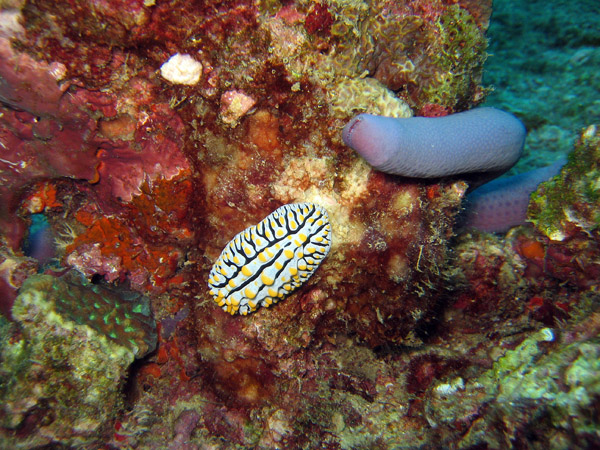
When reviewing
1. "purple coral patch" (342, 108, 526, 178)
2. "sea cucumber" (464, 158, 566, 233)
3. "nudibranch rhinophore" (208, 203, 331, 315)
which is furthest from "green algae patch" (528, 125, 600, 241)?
"nudibranch rhinophore" (208, 203, 331, 315)

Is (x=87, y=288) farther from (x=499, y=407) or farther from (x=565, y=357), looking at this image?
(x=565, y=357)

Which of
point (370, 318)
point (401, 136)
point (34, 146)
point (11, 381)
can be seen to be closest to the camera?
point (401, 136)

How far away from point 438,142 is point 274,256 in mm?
2005

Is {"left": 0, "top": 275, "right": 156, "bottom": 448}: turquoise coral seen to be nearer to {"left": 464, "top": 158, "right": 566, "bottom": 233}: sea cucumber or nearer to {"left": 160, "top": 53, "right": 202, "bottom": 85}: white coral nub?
{"left": 160, "top": 53, "right": 202, "bottom": 85}: white coral nub

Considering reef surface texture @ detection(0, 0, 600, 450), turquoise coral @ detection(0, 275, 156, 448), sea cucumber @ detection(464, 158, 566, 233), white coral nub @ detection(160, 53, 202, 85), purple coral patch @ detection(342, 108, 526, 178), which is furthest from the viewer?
sea cucumber @ detection(464, 158, 566, 233)

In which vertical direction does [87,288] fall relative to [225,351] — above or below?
above

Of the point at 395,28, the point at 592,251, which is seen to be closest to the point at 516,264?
the point at 592,251

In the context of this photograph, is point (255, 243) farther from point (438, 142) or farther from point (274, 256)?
point (438, 142)

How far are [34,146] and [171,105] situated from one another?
1.68 metres

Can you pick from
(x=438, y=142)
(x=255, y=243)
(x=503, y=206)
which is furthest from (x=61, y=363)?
(x=503, y=206)

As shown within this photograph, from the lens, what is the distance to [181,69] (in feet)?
9.93

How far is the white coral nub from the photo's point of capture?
3.01 metres

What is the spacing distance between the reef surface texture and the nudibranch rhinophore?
0.10 meters

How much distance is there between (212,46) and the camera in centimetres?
296
